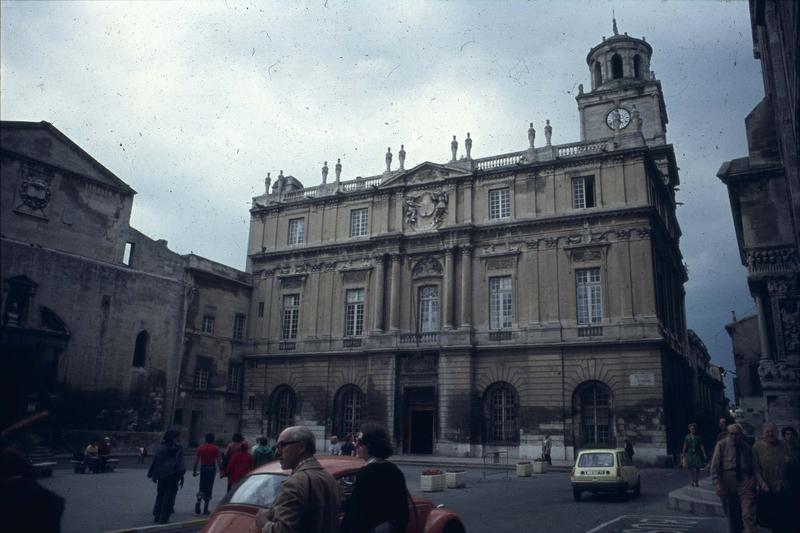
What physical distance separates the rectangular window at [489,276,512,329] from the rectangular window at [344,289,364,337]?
319 inches

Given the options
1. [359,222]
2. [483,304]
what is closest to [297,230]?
[359,222]

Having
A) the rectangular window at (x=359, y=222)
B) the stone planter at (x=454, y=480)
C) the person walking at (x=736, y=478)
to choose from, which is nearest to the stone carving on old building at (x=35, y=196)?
the person walking at (x=736, y=478)

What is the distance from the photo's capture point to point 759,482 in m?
8.48

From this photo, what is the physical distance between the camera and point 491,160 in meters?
34.2

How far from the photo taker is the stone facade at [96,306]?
15.3 metres

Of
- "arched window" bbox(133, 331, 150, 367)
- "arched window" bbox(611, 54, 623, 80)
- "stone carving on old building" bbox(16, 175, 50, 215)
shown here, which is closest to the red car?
"stone carving on old building" bbox(16, 175, 50, 215)

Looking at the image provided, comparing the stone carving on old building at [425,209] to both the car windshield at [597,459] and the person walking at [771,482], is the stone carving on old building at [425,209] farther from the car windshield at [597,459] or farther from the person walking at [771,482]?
the person walking at [771,482]

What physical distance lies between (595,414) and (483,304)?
7920 millimetres

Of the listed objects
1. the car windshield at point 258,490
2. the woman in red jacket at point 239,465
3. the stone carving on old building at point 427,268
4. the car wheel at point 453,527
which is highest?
the stone carving on old building at point 427,268

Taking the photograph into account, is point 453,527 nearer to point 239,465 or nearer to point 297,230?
point 239,465

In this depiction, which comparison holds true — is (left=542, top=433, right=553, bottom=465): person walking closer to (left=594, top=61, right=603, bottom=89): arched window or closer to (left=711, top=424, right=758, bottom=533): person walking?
(left=711, top=424, right=758, bottom=533): person walking

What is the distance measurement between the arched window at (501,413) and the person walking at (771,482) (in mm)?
21869

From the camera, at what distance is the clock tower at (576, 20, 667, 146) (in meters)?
42.0

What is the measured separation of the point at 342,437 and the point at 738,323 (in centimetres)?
3751
